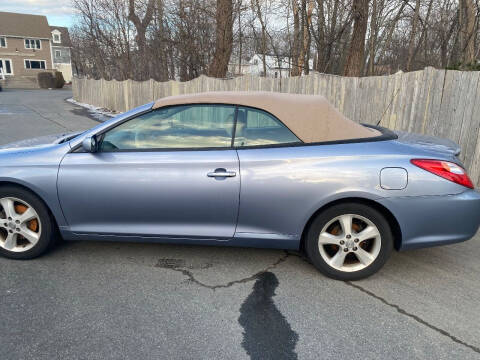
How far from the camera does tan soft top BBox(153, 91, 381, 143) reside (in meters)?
3.22

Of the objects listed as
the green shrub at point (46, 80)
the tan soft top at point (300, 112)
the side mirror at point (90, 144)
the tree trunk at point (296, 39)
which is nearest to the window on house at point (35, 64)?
the green shrub at point (46, 80)

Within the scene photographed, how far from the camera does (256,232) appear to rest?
10.6ft

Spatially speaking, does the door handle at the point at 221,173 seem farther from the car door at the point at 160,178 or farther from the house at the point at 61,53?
the house at the point at 61,53

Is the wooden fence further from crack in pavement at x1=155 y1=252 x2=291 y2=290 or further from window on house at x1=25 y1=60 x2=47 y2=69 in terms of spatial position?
window on house at x1=25 y1=60 x2=47 y2=69

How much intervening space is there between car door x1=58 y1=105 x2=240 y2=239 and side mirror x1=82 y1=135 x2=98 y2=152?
5 cm

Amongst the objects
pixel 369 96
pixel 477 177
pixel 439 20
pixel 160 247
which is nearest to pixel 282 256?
pixel 160 247

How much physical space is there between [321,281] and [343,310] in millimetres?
A: 437

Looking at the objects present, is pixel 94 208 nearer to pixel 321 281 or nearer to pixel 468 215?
pixel 321 281

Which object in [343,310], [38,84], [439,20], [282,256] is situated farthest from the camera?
[38,84]

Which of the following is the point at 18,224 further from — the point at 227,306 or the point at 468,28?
the point at 468,28

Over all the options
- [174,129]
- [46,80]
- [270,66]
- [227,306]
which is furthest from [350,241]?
[46,80]

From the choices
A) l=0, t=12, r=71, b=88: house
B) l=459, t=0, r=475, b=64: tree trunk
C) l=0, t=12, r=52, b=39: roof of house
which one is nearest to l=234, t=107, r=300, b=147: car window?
l=459, t=0, r=475, b=64: tree trunk

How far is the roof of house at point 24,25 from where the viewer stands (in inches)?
2096

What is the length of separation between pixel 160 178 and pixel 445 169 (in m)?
2.42
